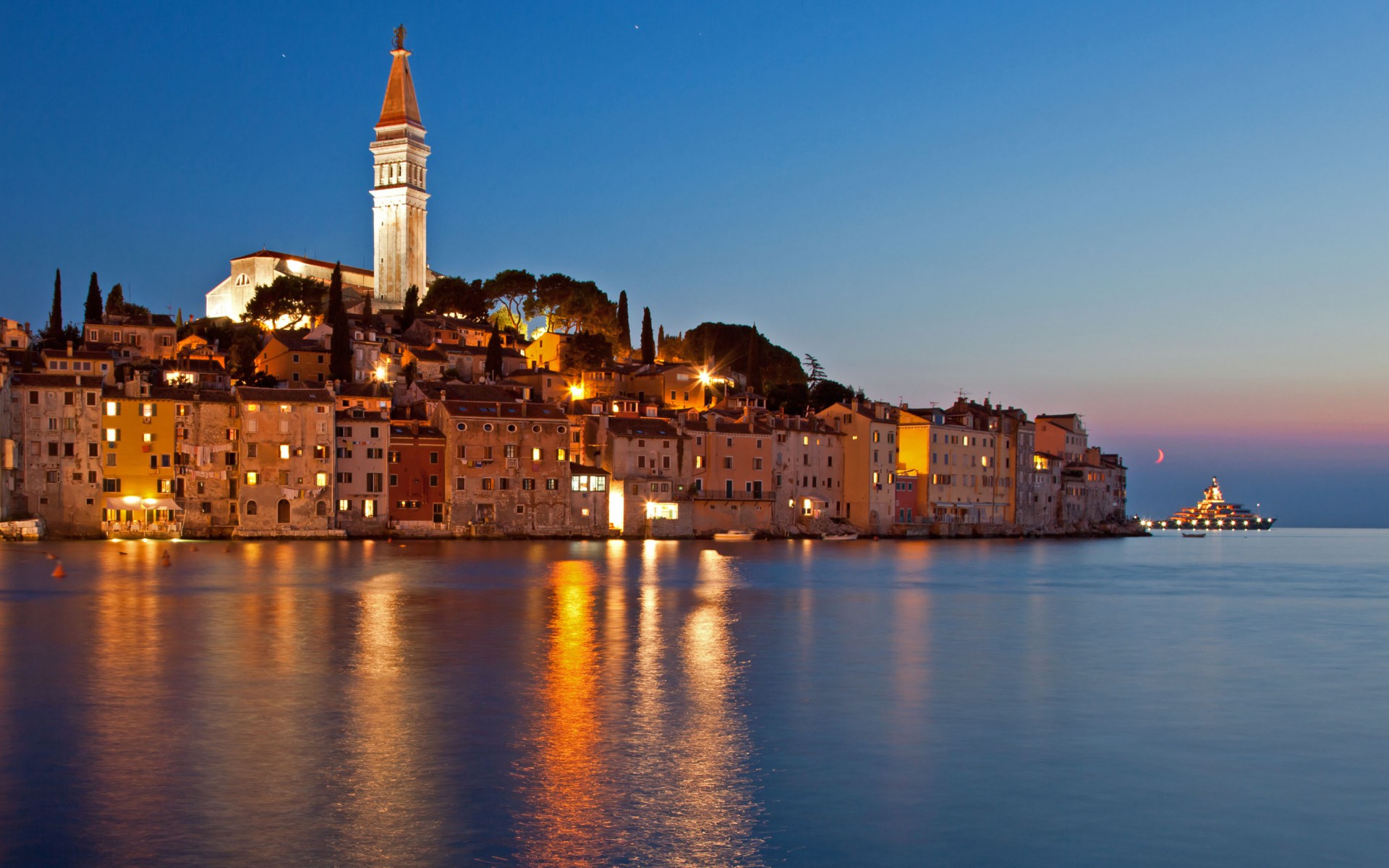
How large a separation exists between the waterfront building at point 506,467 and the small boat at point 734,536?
855 cm

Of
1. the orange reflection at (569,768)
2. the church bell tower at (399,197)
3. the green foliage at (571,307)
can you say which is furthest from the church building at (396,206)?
the orange reflection at (569,768)

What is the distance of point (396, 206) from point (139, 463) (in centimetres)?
5209

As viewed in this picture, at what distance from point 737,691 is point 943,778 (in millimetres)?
5155

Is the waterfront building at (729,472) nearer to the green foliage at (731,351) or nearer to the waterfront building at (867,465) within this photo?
the waterfront building at (867,465)

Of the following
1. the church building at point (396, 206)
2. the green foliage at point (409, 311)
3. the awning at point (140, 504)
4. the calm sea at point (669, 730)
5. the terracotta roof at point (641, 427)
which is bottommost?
the calm sea at point (669, 730)

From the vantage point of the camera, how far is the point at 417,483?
53719mm

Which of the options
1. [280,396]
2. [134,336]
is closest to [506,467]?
[280,396]

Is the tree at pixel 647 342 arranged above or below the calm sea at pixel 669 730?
above

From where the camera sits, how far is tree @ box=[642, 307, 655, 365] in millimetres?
80000

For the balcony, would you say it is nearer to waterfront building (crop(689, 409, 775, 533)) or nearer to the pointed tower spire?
waterfront building (crop(689, 409, 775, 533))

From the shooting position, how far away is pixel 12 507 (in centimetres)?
4753

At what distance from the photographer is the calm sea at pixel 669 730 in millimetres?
10109

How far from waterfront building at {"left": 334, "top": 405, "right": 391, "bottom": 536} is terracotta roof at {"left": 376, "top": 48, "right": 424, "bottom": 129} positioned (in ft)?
170

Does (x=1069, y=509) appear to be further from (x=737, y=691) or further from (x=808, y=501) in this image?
(x=737, y=691)
